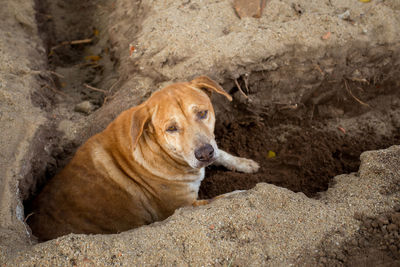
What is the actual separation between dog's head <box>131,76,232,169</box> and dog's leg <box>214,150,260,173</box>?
97cm

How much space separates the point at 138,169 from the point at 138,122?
60cm

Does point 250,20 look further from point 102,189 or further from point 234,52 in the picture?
point 102,189

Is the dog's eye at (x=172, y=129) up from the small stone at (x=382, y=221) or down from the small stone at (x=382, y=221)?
up

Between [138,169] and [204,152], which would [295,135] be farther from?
[138,169]

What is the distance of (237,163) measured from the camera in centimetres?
453

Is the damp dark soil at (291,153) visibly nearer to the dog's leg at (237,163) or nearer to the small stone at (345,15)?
the dog's leg at (237,163)

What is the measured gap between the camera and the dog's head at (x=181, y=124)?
11.1 ft

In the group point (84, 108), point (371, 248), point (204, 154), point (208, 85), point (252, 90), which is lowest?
point (84, 108)

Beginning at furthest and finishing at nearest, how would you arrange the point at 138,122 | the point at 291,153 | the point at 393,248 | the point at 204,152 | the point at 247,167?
1. the point at 291,153
2. the point at 247,167
3. the point at 138,122
4. the point at 204,152
5. the point at 393,248

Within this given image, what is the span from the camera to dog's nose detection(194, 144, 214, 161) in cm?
332

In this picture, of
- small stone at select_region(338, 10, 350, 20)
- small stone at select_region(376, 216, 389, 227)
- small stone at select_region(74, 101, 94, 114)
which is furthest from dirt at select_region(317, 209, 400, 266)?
small stone at select_region(74, 101, 94, 114)

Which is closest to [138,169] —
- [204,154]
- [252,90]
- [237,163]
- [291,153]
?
[204,154]

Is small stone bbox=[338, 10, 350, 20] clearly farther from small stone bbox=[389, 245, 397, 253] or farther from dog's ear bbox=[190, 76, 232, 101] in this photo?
small stone bbox=[389, 245, 397, 253]

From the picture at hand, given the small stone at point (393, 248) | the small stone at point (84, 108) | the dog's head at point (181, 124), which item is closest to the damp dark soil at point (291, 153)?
the dog's head at point (181, 124)
